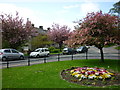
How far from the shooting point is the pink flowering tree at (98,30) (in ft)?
38.0

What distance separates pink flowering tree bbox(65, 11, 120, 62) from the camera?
38.0 ft

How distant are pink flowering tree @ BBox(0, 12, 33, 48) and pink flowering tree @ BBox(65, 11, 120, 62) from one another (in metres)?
14.7

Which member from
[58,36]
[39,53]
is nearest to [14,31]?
[39,53]

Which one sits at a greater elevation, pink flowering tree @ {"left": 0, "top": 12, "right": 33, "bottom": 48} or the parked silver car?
pink flowering tree @ {"left": 0, "top": 12, "right": 33, "bottom": 48}

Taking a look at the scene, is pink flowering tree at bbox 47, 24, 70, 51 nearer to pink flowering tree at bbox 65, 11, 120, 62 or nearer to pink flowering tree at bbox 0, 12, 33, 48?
pink flowering tree at bbox 0, 12, 33, 48

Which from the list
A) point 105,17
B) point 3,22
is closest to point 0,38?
point 3,22

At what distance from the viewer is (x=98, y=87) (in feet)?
19.5

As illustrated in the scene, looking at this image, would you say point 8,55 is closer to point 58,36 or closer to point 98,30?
point 98,30

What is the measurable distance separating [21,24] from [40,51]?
7312 mm

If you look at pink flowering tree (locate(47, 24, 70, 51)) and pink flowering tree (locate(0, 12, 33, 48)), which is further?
pink flowering tree (locate(47, 24, 70, 51))

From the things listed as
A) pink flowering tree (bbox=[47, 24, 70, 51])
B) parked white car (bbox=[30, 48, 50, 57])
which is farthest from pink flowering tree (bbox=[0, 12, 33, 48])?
pink flowering tree (bbox=[47, 24, 70, 51])

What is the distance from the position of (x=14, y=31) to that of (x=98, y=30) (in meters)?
17.4

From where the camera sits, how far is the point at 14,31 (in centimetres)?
2408

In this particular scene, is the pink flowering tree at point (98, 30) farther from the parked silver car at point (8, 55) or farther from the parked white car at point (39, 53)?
the parked white car at point (39, 53)
